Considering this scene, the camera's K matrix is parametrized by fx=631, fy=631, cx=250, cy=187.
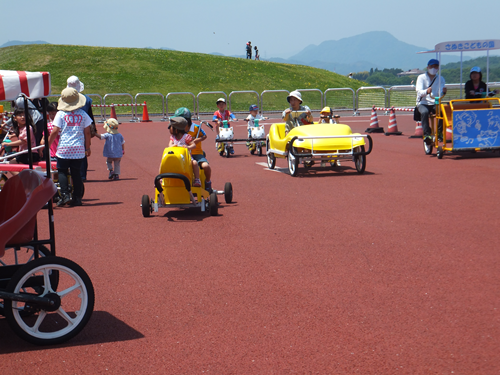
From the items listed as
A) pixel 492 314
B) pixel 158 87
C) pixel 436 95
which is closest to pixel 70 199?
pixel 492 314

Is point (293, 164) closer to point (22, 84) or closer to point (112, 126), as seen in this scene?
point (112, 126)

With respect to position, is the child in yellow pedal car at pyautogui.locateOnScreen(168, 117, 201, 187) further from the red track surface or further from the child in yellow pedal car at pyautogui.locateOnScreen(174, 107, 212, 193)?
the red track surface

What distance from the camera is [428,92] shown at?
588 inches

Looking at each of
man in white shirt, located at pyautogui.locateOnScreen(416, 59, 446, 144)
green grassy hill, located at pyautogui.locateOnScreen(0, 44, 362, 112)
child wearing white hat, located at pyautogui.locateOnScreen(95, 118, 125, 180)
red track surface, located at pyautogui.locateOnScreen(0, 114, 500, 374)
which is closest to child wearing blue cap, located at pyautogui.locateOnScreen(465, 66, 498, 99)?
man in white shirt, located at pyautogui.locateOnScreen(416, 59, 446, 144)

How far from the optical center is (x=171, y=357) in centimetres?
405

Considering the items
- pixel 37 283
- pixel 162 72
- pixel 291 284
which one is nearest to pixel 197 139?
pixel 291 284

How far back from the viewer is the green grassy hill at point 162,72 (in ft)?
172

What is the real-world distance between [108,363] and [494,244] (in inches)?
173

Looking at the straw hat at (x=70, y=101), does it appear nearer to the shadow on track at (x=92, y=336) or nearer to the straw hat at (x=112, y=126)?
the straw hat at (x=112, y=126)

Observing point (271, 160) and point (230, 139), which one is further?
point (230, 139)

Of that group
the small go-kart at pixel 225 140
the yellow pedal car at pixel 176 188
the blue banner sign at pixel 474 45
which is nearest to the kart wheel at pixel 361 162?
the yellow pedal car at pixel 176 188

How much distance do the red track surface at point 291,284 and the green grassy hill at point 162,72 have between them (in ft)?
129

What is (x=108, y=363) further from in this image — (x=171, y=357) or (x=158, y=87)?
(x=158, y=87)

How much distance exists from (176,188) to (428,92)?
27.7 feet
